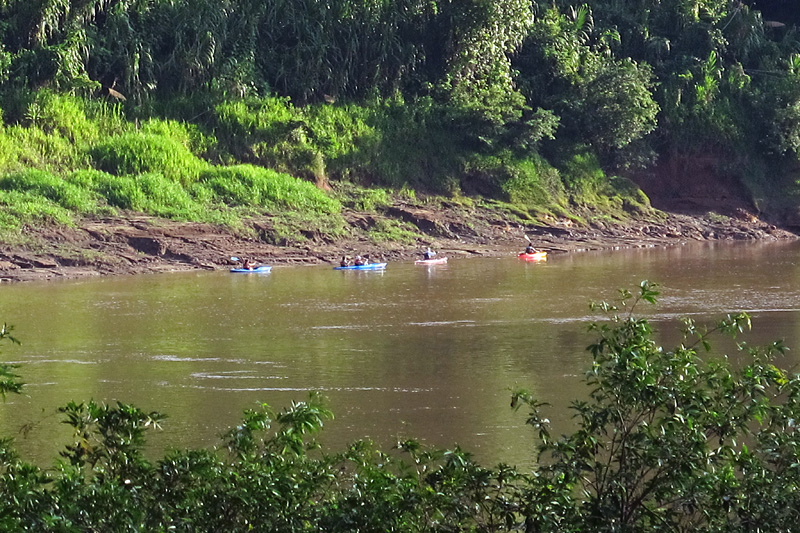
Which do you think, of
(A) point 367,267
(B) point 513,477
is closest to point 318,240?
(A) point 367,267

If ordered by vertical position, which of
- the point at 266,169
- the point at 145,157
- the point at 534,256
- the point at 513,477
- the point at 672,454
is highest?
the point at 145,157

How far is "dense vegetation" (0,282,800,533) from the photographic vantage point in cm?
624

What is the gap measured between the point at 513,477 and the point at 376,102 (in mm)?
35126

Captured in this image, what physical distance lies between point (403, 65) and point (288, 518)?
3627 centimetres

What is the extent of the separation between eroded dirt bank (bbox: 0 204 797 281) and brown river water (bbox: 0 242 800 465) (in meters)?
1.24

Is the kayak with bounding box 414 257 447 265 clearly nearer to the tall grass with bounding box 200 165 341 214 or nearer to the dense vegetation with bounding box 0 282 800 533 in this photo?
the tall grass with bounding box 200 165 341 214

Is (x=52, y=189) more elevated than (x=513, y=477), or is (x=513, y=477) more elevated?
(x=52, y=189)

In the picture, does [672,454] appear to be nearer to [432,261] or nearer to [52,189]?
[432,261]

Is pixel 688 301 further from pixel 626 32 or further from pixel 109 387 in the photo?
pixel 626 32

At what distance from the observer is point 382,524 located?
620 centimetres

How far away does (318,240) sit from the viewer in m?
34.4

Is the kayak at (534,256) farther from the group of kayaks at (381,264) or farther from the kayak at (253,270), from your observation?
the kayak at (253,270)

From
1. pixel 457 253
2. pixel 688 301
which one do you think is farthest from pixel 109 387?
pixel 457 253

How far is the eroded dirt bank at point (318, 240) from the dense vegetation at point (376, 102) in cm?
96
